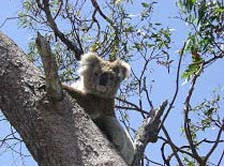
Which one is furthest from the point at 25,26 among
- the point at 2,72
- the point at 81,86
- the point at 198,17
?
the point at 2,72

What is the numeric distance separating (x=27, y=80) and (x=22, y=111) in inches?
8.6

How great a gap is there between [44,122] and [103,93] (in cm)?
211

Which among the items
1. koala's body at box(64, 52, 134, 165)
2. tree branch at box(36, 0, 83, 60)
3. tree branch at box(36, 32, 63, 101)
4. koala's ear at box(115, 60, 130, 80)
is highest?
tree branch at box(36, 0, 83, 60)

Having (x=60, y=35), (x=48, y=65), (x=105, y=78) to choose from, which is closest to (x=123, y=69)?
(x=105, y=78)

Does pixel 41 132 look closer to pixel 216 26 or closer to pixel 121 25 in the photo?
pixel 216 26

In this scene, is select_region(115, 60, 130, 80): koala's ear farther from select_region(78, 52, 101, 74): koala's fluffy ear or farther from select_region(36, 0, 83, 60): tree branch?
select_region(36, 0, 83, 60): tree branch

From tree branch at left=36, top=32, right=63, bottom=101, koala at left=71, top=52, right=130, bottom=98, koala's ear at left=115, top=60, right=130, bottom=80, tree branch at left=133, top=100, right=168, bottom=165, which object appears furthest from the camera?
koala's ear at left=115, top=60, right=130, bottom=80

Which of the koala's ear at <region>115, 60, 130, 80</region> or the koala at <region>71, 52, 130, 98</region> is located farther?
the koala's ear at <region>115, 60, 130, 80</region>

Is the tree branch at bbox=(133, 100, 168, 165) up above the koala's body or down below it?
below

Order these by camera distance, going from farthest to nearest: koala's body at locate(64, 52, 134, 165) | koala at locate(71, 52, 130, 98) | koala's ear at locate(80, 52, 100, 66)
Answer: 1. koala's ear at locate(80, 52, 100, 66)
2. koala at locate(71, 52, 130, 98)
3. koala's body at locate(64, 52, 134, 165)

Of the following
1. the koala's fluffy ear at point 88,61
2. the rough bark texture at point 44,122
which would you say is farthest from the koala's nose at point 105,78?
the rough bark texture at point 44,122

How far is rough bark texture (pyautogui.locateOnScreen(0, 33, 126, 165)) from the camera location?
110 inches

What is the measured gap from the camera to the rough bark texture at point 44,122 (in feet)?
9.17

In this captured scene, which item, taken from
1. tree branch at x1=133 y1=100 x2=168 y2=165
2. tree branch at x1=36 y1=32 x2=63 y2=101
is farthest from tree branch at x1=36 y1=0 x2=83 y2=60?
tree branch at x1=36 y1=32 x2=63 y2=101
